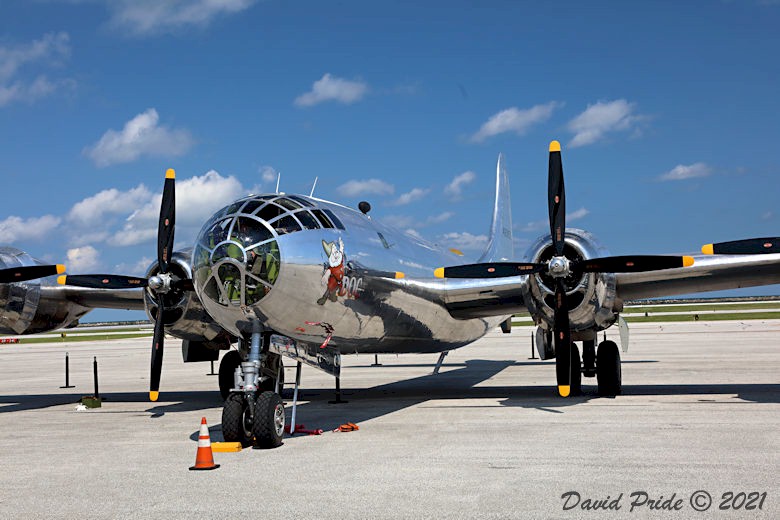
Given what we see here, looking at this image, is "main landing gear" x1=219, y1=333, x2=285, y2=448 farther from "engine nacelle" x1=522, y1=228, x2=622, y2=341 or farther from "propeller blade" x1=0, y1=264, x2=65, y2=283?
"propeller blade" x1=0, y1=264, x2=65, y2=283

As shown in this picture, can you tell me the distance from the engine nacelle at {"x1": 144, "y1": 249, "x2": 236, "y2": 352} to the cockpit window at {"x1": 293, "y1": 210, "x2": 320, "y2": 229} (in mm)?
5062

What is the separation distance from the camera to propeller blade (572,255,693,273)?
48.0 ft

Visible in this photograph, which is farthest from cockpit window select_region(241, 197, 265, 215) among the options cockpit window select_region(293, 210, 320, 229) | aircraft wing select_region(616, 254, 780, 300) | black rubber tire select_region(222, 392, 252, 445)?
aircraft wing select_region(616, 254, 780, 300)

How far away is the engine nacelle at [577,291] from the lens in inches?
616

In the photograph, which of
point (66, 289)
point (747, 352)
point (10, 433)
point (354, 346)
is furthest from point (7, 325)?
point (747, 352)

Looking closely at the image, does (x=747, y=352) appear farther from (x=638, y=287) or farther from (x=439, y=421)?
(x=439, y=421)

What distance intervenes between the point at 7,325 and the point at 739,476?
52.1ft

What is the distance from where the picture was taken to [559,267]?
14.7 meters

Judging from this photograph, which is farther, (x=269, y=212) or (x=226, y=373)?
(x=226, y=373)

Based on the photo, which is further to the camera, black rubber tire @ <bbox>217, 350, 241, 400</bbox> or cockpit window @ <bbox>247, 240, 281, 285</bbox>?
black rubber tire @ <bbox>217, 350, 241, 400</bbox>

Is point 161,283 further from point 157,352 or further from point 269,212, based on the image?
point 269,212

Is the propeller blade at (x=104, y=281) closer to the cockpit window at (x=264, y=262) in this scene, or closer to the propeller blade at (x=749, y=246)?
the cockpit window at (x=264, y=262)

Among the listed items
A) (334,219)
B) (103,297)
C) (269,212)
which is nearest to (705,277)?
(334,219)

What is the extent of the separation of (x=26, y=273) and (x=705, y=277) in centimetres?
1467
